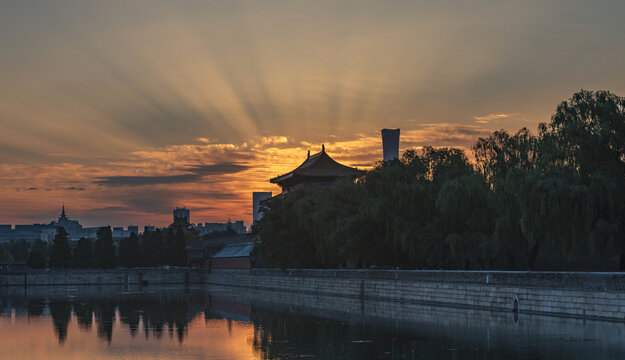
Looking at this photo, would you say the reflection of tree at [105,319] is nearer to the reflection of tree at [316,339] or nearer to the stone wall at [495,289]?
the reflection of tree at [316,339]

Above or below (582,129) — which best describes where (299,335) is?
below

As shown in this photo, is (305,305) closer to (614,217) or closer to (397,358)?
(614,217)

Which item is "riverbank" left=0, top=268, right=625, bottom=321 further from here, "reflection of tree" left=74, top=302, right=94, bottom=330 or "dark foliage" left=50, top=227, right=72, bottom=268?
"dark foliage" left=50, top=227, right=72, bottom=268

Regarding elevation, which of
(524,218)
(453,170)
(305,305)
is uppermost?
(453,170)

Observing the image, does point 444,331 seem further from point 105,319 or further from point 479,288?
point 105,319

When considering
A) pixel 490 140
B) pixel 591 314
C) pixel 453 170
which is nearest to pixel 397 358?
pixel 591 314

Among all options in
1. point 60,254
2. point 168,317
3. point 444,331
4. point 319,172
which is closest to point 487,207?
point 444,331

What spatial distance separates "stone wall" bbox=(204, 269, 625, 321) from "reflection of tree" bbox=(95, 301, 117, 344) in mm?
15095

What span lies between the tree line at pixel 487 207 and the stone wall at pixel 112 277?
35.4m

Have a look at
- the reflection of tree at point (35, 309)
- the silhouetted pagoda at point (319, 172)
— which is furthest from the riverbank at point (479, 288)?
the silhouetted pagoda at point (319, 172)

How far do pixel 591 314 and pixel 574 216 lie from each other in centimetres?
496

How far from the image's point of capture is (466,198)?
43594 millimetres

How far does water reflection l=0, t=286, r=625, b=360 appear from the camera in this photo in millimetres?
23859

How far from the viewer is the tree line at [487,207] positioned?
33938 millimetres
